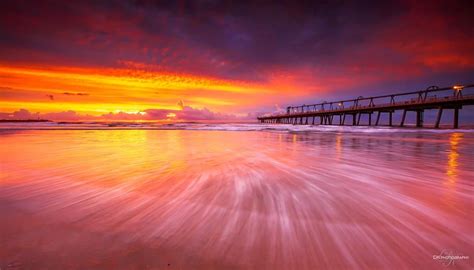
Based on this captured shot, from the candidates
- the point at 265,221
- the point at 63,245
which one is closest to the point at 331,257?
the point at 265,221

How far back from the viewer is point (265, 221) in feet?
6.84

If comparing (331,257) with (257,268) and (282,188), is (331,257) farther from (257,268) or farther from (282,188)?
(282,188)

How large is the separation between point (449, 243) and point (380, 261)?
2.40 feet

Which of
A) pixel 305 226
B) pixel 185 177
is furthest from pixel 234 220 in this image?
pixel 185 177

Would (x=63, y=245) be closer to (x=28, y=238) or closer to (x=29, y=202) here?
(x=28, y=238)

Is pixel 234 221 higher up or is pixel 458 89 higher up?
pixel 458 89

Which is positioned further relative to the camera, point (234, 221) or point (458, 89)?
point (458, 89)

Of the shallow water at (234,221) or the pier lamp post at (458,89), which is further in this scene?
the pier lamp post at (458,89)

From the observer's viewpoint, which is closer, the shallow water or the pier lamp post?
the shallow water

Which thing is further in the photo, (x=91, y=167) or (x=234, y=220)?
(x=91, y=167)

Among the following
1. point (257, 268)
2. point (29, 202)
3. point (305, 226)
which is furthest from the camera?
point (29, 202)

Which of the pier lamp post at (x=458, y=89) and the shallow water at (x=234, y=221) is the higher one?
the pier lamp post at (x=458, y=89)

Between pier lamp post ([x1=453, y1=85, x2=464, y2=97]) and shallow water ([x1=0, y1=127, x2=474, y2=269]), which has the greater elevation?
pier lamp post ([x1=453, y1=85, x2=464, y2=97])

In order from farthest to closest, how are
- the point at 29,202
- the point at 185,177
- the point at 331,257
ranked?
the point at 185,177
the point at 29,202
the point at 331,257
